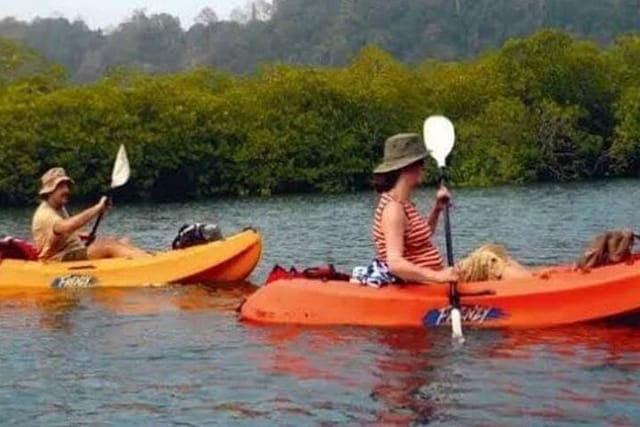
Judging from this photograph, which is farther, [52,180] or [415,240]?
[52,180]

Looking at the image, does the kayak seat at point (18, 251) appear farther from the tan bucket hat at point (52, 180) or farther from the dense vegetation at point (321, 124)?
the dense vegetation at point (321, 124)

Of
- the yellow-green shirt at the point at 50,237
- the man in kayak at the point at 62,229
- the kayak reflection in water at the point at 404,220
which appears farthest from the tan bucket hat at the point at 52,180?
the kayak reflection in water at the point at 404,220

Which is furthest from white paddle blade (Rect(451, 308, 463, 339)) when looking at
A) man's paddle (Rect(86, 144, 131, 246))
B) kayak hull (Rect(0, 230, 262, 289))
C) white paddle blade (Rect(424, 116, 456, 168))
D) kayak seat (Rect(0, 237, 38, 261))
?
kayak seat (Rect(0, 237, 38, 261))

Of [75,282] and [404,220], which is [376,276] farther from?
[75,282]

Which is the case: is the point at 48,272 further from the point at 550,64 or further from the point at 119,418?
the point at 550,64

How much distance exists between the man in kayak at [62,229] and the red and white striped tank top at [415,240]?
16.9 feet

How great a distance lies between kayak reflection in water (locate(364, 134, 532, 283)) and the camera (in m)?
10.2

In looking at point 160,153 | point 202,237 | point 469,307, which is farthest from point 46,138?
point 469,307

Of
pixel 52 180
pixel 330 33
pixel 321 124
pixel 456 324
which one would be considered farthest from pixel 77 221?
pixel 330 33

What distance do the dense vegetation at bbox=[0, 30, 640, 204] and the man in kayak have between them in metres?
38.8

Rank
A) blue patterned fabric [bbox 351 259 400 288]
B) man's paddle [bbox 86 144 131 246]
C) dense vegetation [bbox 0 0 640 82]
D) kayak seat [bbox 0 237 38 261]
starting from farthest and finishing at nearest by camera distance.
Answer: dense vegetation [bbox 0 0 640 82] < kayak seat [bbox 0 237 38 261] < man's paddle [bbox 86 144 131 246] < blue patterned fabric [bbox 351 259 400 288]

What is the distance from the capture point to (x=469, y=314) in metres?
10.5

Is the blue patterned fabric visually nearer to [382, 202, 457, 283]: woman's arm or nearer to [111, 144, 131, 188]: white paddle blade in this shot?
[382, 202, 457, 283]: woman's arm

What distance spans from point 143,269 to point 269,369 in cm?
577
